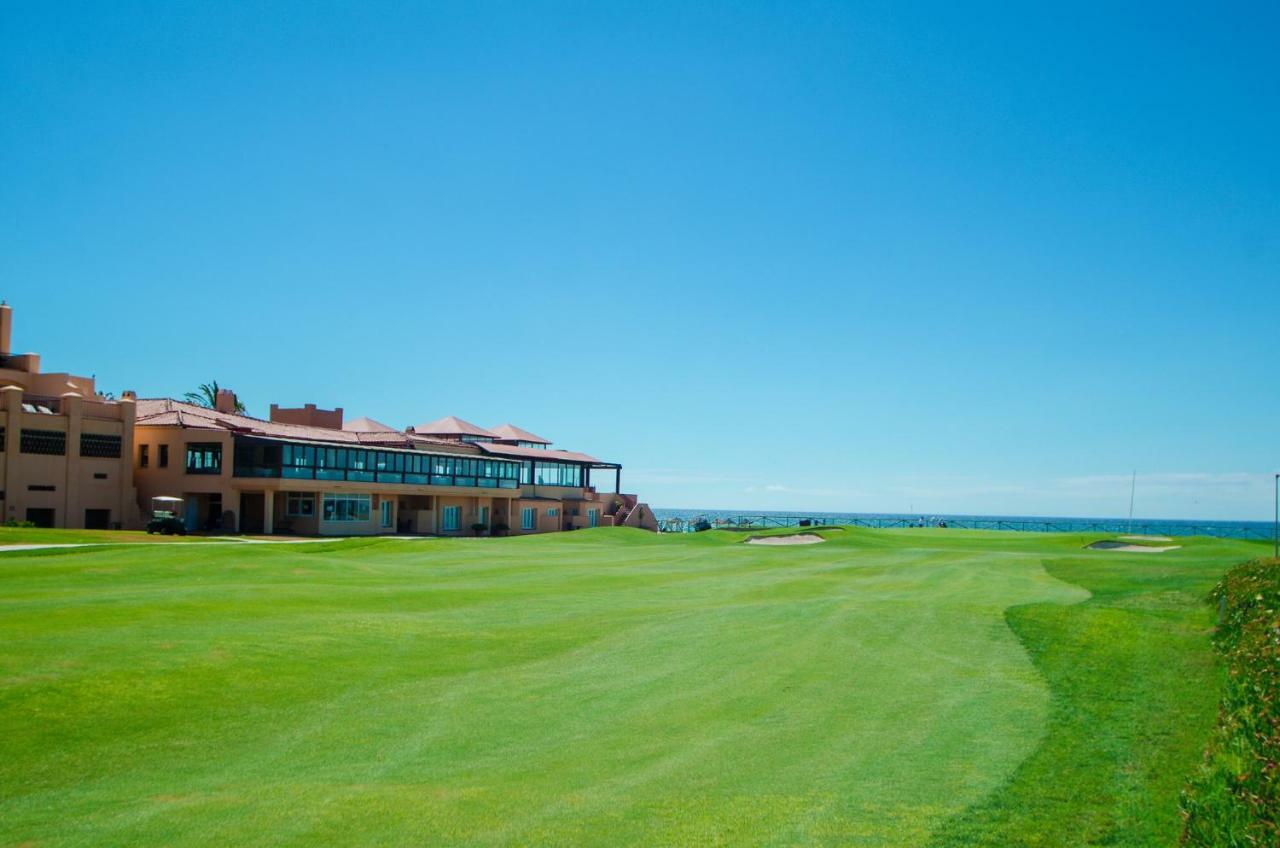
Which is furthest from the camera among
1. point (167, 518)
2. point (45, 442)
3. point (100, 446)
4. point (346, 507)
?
point (346, 507)

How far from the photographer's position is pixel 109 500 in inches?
1877

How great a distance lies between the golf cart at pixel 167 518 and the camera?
4381 cm

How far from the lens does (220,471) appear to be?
1969 inches

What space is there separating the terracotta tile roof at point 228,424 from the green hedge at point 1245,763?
4917 centimetres

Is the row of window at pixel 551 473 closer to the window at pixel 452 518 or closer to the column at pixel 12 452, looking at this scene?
the window at pixel 452 518

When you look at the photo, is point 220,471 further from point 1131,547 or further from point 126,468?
point 1131,547

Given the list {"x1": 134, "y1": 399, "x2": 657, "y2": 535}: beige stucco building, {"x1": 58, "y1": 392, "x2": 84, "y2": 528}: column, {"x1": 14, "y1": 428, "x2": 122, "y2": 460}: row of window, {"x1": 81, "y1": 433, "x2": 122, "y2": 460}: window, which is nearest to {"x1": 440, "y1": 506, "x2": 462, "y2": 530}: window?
{"x1": 134, "y1": 399, "x2": 657, "y2": 535}: beige stucco building

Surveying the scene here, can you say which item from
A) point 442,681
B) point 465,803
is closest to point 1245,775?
point 465,803

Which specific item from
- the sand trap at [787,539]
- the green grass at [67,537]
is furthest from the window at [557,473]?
the green grass at [67,537]

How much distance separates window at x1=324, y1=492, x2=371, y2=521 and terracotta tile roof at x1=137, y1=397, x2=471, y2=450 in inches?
125

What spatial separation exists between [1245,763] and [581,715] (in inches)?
284

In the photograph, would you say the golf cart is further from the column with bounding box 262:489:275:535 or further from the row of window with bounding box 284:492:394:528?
the row of window with bounding box 284:492:394:528

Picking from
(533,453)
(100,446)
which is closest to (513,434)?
(533,453)

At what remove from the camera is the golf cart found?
144 ft
